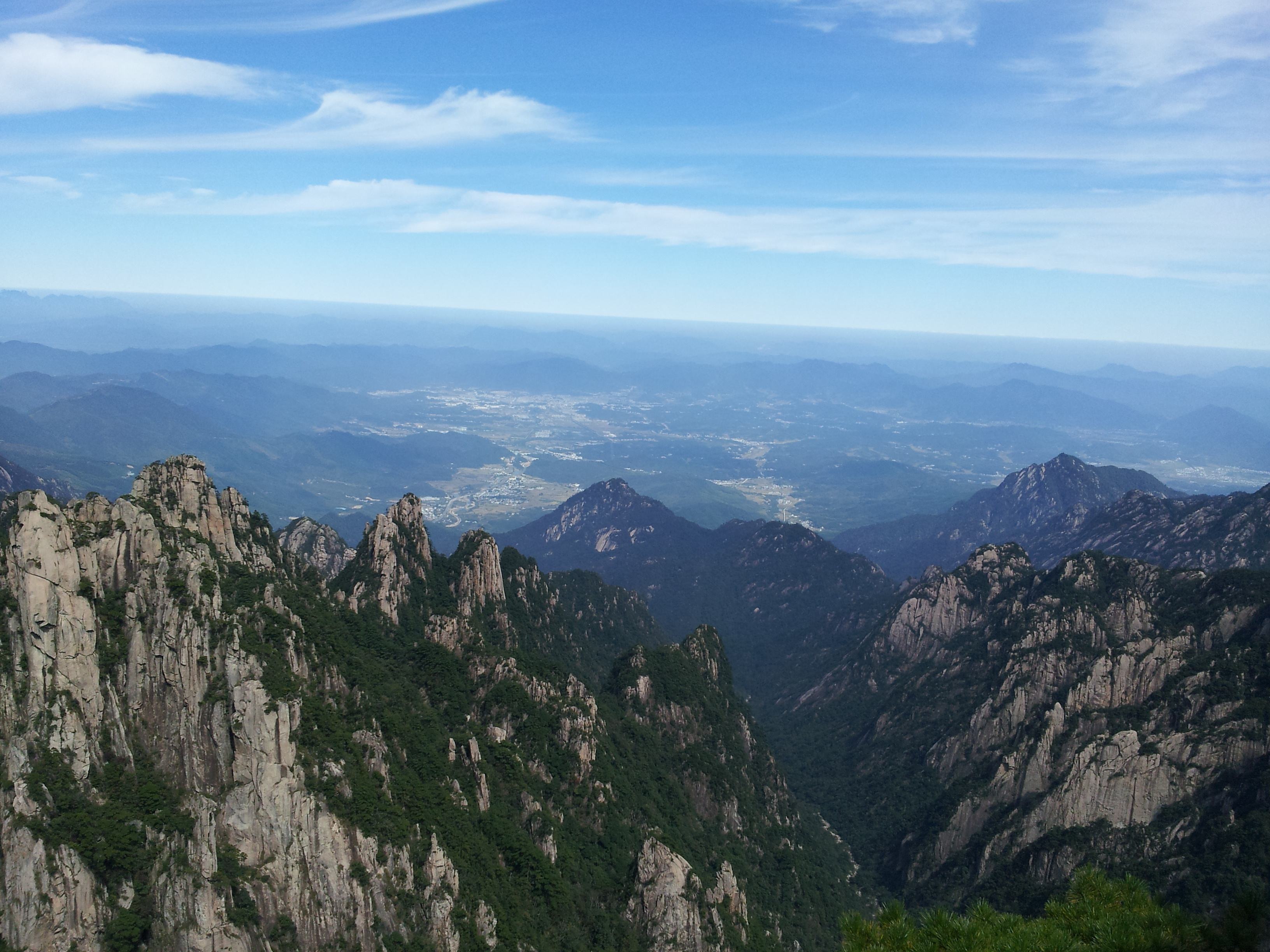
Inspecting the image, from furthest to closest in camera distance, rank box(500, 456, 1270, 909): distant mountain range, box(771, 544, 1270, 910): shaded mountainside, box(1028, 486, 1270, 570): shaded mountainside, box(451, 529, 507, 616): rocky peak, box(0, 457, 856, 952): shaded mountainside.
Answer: box(1028, 486, 1270, 570): shaded mountainside, box(451, 529, 507, 616): rocky peak, box(500, 456, 1270, 909): distant mountain range, box(771, 544, 1270, 910): shaded mountainside, box(0, 457, 856, 952): shaded mountainside

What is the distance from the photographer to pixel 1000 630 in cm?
13650

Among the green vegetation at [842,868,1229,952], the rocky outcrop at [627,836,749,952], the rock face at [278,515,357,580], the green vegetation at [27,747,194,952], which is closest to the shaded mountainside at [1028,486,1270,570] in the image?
the rocky outcrop at [627,836,749,952]

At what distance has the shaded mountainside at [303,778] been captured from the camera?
158ft

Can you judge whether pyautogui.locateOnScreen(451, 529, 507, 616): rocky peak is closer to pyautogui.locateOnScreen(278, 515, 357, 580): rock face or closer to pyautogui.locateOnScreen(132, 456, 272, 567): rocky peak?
pyautogui.locateOnScreen(132, 456, 272, 567): rocky peak

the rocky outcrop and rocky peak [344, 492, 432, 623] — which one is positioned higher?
rocky peak [344, 492, 432, 623]

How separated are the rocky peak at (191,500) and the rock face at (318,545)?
243ft

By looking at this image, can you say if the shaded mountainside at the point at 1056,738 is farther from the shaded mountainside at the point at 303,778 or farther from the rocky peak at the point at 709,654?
the rocky peak at the point at 709,654

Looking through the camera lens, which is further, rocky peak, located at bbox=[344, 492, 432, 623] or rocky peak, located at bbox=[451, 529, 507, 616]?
rocky peak, located at bbox=[451, 529, 507, 616]

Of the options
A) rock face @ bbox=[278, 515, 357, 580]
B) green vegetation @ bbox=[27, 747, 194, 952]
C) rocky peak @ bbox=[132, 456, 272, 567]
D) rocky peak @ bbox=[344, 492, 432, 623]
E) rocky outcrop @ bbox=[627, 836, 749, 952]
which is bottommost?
rocky outcrop @ bbox=[627, 836, 749, 952]

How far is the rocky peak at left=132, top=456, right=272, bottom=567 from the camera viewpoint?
6994cm

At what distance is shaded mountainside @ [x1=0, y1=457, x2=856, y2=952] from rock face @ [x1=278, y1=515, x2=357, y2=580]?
185ft

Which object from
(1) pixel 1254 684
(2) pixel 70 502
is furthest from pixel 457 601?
(1) pixel 1254 684

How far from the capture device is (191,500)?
72.4 m

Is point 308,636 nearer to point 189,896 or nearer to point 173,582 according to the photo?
point 173,582
